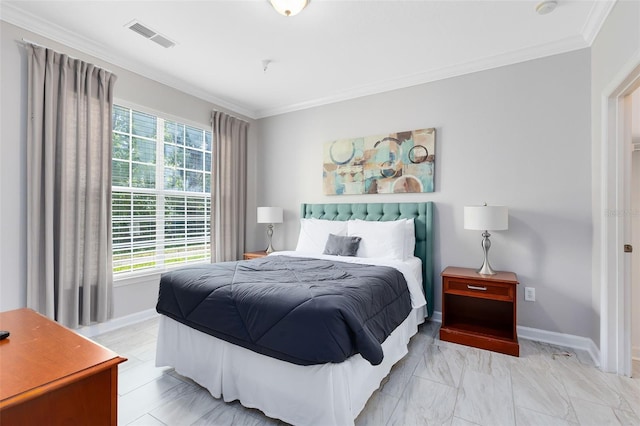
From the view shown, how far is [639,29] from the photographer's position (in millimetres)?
1751

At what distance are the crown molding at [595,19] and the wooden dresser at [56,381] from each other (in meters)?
3.57

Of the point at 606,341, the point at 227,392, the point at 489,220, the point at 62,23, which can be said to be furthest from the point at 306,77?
the point at 606,341

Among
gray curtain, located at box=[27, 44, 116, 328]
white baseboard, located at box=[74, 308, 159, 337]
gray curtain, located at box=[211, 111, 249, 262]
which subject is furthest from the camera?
gray curtain, located at box=[211, 111, 249, 262]

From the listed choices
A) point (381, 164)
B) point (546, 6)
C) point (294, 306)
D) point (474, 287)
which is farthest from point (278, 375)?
point (546, 6)

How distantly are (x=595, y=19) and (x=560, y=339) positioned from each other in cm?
271

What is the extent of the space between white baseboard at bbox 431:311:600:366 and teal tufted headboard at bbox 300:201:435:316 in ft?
2.85

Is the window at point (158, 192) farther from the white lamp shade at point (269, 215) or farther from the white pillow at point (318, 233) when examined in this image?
the white pillow at point (318, 233)

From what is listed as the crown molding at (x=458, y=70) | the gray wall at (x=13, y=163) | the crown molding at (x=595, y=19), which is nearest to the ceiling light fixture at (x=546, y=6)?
the crown molding at (x=595, y=19)

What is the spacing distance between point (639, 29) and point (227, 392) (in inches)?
128

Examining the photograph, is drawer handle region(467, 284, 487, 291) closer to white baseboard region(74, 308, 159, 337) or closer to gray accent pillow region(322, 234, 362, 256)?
gray accent pillow region(322, 234, 362, 256)

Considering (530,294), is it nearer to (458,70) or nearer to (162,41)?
(458,70)

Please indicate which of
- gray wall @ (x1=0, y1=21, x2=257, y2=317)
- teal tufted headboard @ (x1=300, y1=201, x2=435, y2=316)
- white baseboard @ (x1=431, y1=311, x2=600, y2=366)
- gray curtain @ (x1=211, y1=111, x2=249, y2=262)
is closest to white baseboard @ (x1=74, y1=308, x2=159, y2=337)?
gray wall @ (x1=0, y1=21, x2=257, y2=317)

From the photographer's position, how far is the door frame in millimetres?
2195

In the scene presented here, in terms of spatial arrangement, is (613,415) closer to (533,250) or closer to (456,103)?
(533,250)
